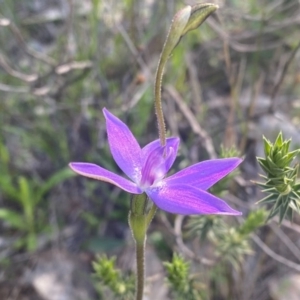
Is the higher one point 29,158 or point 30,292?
point 29,158

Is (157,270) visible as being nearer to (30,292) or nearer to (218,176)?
(30,292)

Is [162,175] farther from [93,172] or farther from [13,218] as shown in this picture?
[13,218]

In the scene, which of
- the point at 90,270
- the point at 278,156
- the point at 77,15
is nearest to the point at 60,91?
the point at 77,15

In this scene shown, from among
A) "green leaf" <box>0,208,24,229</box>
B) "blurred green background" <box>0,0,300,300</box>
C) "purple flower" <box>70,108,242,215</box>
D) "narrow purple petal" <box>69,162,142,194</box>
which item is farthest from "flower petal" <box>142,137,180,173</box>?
"green leaf" <box>0,208,24,229</box>

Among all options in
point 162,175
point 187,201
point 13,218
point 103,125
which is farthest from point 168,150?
point 103,125

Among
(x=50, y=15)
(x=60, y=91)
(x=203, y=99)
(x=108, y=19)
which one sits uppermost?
(x=50, y=15)

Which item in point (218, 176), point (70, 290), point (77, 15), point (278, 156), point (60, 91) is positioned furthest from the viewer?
point (77, 15)

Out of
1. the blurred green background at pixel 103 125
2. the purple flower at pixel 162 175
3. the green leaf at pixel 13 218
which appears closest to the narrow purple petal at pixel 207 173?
the purple flower at pixel 162 175
